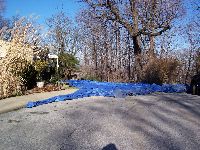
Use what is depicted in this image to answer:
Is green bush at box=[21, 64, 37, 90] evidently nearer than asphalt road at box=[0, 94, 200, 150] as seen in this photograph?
No

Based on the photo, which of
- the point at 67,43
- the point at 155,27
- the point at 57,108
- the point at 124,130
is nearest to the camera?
the point at 124,130

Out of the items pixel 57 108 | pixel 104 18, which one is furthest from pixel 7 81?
pixel 104 18

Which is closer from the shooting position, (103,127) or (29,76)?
(103,127)

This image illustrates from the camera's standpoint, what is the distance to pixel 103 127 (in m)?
7.79

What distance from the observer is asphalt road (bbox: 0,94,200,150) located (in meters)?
6.39

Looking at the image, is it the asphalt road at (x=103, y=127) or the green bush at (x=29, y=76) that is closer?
the asphalt road at (x=103, y=127)

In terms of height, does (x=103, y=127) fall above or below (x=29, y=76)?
below

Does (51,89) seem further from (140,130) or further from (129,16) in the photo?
(129,16)

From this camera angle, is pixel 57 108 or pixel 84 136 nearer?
pixel 84 136

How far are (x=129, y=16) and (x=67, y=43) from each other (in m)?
15.0

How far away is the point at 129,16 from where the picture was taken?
91.1ft

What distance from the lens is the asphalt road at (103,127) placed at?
21.0ft

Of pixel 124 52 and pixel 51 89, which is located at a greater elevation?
pixel 124 52

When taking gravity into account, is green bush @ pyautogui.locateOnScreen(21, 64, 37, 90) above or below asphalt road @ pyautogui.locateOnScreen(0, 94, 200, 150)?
above
